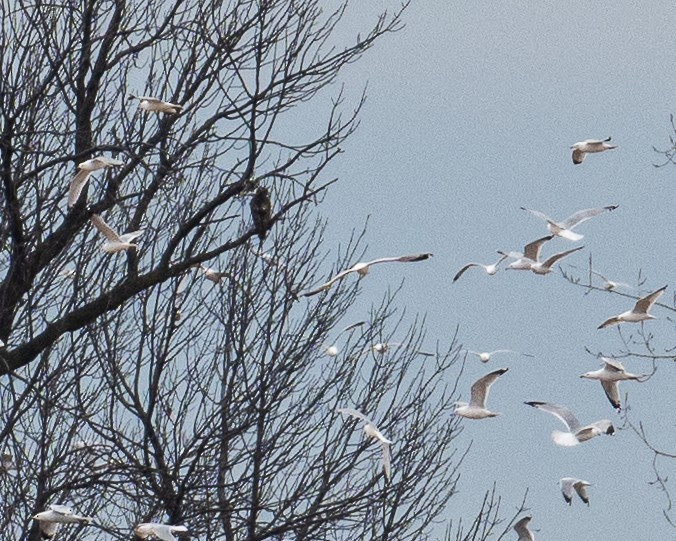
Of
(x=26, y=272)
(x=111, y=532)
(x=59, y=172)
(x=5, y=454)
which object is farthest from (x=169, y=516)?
(x=59, y=172)

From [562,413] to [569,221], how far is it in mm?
1523

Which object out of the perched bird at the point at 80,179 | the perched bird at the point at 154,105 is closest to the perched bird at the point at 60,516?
the perched bird at the point at 80,179

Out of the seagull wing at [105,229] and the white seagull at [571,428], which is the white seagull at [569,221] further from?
the seagull wing at [105,229]

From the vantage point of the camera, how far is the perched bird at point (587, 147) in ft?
29.7

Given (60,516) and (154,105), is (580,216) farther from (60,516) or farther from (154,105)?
(60,516)

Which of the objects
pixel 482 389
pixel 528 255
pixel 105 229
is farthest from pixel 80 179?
pixel 528 255

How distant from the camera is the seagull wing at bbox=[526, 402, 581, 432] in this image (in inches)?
330

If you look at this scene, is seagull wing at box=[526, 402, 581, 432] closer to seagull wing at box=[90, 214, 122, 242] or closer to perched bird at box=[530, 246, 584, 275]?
perched bird at box=[530, 246, 584, 275]

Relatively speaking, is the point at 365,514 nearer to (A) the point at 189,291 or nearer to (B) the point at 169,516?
(B) the point at 169,516

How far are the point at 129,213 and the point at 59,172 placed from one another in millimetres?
581

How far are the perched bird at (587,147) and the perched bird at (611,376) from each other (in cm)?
155

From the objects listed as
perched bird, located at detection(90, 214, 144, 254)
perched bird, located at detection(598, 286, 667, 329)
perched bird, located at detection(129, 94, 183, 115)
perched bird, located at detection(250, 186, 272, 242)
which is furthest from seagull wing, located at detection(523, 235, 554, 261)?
perched bird, located at detection(90, 214, 144, 254)

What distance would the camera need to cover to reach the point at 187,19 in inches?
343

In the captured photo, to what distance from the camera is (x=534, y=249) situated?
9398 mm
